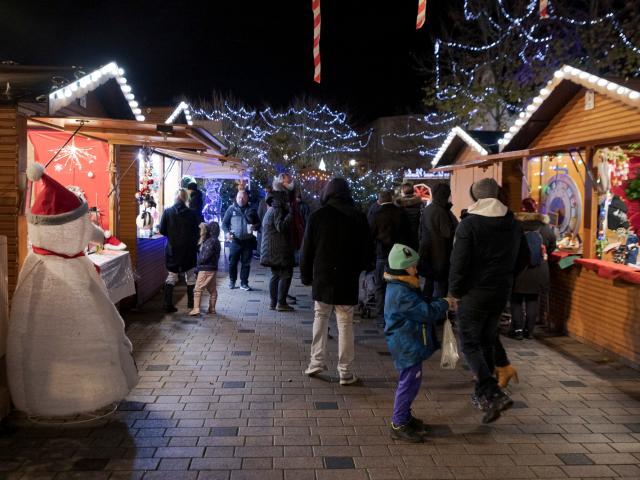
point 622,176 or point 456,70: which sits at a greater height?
point 456,70

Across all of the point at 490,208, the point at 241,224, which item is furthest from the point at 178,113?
the point at 490,208

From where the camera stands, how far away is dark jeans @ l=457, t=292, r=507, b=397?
501 cm

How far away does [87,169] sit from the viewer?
899 cm

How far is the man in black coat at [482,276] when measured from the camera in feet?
16.4

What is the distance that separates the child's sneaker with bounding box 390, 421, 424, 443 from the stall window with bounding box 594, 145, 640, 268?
13.9 ft

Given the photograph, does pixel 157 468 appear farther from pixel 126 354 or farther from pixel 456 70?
pixel 456 70

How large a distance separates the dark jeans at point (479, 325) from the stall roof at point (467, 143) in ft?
22.5

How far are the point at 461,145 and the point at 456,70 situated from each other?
9.28 m

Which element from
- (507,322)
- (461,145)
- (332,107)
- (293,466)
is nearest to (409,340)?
(293,466)

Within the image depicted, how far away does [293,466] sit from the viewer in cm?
412

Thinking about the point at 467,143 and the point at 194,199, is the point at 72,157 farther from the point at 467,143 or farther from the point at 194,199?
the point at 467,143

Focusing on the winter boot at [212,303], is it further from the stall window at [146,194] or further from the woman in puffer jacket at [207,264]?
the stall window at [146,194]

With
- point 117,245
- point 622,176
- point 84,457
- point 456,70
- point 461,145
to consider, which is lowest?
point 84,457

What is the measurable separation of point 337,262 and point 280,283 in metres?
Result: 4.24
